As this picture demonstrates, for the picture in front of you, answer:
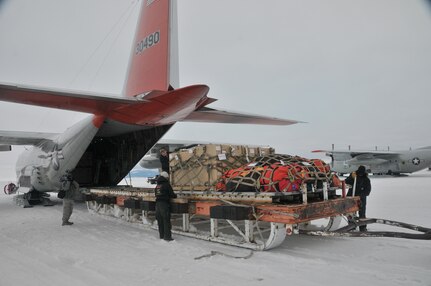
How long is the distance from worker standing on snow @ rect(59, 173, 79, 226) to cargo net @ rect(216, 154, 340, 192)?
4.81 m

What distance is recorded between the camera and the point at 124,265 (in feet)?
15.8

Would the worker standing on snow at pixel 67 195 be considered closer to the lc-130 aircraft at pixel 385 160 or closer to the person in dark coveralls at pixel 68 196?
the person in dark coveralls at pixel 68 196

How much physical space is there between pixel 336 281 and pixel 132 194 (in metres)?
5.61

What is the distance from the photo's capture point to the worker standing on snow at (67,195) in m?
8.73

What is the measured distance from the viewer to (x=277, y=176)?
5418 millimetres

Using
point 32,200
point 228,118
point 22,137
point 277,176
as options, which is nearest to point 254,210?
point 277,176

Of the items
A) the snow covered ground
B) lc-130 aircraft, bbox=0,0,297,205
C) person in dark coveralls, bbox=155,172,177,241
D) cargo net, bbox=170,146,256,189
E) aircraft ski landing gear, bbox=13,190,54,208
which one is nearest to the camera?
the snow covered ground

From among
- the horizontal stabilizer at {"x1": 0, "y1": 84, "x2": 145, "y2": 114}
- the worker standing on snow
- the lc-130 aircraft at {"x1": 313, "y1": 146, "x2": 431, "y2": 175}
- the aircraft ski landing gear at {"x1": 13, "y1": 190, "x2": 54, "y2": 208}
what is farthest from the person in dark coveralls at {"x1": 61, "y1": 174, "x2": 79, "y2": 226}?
the lc-130 aircraft at {"x1": 313, "y1": 146, "x2": 431, "y2": 175}

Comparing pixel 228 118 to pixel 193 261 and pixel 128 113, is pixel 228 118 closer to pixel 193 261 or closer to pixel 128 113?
pixel 128 113

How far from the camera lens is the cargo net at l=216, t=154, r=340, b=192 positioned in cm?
542

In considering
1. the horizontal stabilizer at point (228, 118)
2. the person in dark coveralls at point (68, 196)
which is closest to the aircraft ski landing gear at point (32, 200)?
the person in dark coveralls at point (68, 196)

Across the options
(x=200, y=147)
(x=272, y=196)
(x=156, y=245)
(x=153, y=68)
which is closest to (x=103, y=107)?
(x=153, y=68)

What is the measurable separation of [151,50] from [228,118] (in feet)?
9.60

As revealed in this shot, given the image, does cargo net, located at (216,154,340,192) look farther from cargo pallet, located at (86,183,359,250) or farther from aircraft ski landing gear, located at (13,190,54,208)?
aircraft ski landing gear, located at (13,190,54,208)
